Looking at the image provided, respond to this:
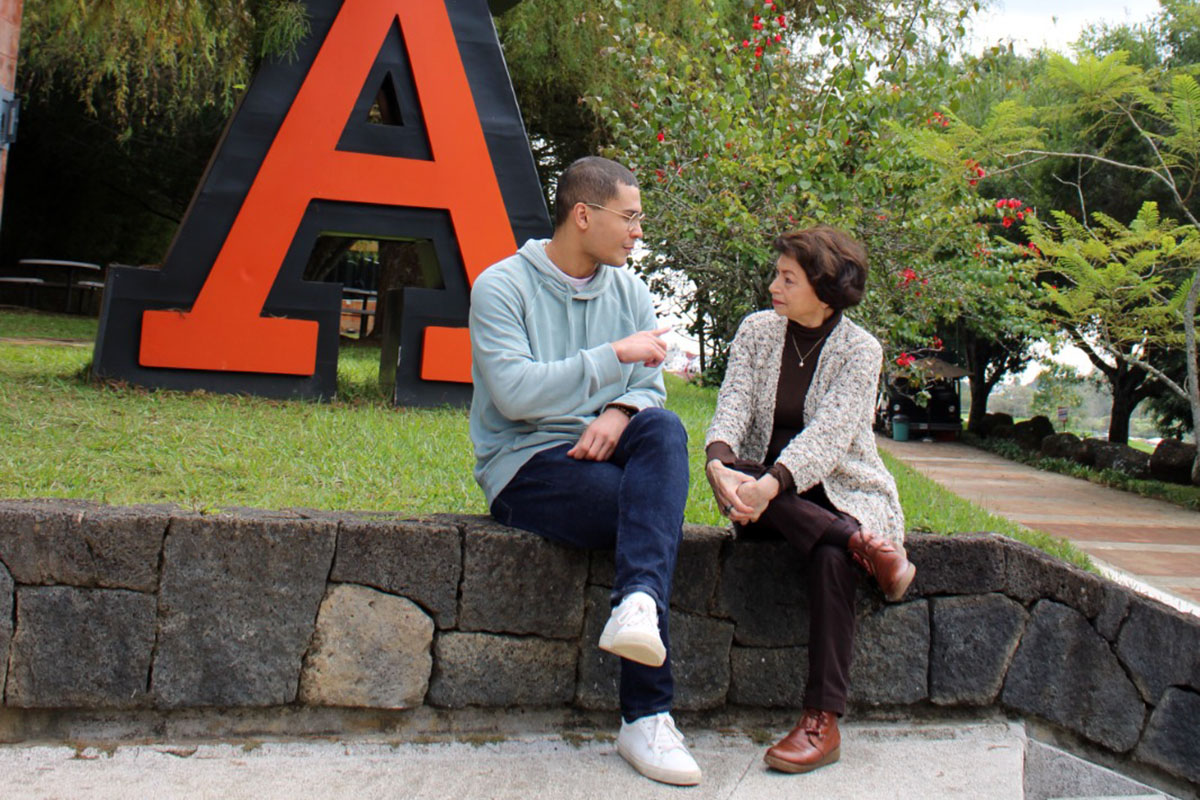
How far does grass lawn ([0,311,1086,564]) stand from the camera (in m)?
3.92

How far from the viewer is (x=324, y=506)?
378 centimetres

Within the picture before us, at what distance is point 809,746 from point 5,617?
84.4 inches

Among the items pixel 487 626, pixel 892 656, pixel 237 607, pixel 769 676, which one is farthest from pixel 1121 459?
pixel 237 607

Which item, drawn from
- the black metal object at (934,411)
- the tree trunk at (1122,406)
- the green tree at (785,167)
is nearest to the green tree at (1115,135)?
Answer: the green tree at (785,167)

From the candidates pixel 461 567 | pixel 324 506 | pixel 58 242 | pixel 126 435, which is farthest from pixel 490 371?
pixel 58 242

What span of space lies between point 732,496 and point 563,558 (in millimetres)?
521

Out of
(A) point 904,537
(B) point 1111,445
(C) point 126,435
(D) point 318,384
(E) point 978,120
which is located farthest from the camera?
(E) point 978,120

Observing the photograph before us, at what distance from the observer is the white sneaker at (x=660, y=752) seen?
9.44ft

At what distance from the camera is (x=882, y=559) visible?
A: 3088mm

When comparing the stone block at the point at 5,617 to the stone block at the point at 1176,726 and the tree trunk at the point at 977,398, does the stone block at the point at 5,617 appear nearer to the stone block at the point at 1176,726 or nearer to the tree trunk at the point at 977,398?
the stone block at the point at 1176,726

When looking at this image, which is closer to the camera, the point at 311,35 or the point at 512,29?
the point at 311,35

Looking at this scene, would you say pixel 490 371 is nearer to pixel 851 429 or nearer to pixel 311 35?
pixel 851 429

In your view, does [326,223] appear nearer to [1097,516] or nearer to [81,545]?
[81,545]

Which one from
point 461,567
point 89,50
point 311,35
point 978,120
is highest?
point 978,120
